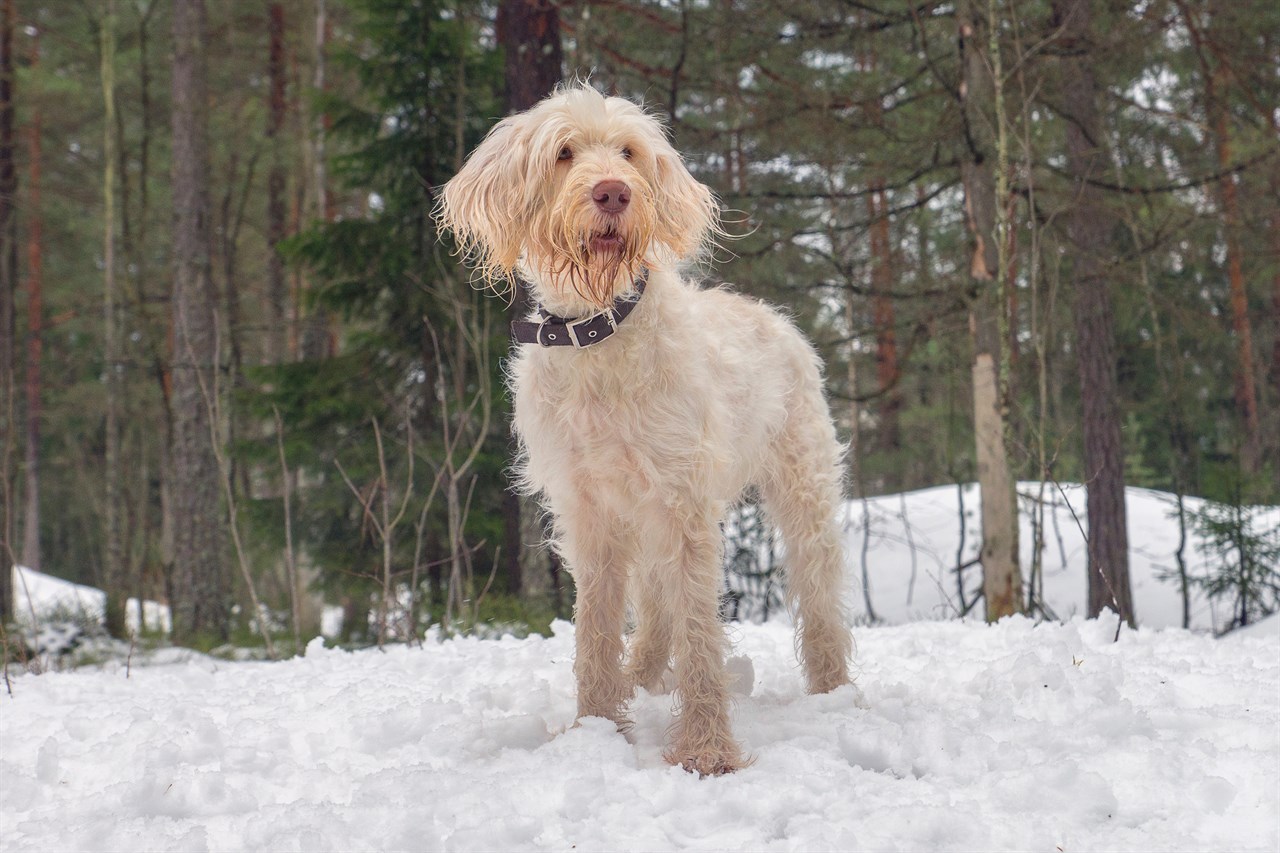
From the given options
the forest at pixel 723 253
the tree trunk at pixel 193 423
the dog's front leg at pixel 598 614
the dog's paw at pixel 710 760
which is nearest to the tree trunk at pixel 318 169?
the forest at pixel 723 253

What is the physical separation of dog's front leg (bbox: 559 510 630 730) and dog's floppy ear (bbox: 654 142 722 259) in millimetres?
1056

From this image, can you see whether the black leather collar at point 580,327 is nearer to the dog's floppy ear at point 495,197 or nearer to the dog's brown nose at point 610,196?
the dog's floppy ear at point 495,197

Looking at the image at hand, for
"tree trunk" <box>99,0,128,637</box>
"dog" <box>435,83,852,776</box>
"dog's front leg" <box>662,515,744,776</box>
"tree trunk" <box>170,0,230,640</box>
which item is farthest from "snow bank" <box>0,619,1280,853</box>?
"tree trunk" <box>99,0,128,637</box>

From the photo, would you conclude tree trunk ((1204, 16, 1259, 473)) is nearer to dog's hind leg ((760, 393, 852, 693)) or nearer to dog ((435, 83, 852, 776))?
dog's hind leg ((760, 393, 852, 693))

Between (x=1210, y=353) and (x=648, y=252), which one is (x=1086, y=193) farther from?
(x=1210, y=353)

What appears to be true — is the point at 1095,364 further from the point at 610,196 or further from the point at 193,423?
the point at 193,423

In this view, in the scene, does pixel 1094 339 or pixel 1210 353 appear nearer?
pixel 1094 339

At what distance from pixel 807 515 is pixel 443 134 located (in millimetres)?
6190

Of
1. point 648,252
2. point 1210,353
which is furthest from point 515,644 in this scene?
point 1210,353

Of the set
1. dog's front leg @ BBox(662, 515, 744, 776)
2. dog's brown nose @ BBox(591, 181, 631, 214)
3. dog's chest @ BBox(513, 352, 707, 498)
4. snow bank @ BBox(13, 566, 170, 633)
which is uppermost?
dog's brown nose @ BBox(591, 181, 631, 214)

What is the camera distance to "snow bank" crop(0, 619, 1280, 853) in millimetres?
2664

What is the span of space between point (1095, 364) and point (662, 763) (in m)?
7.31

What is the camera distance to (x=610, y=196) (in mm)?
3145

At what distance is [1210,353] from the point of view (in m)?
16.5
